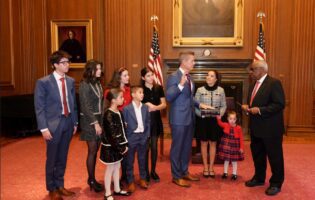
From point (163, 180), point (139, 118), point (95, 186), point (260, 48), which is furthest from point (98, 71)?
point (260, 48)

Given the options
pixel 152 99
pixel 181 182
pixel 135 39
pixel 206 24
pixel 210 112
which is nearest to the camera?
pixel 181 182

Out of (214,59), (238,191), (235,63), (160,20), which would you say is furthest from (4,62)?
(238,191)

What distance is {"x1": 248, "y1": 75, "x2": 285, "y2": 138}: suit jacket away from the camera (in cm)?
430

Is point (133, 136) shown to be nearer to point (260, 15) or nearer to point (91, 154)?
point (91, 154)

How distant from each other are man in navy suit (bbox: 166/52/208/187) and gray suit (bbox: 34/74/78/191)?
1.30 meters

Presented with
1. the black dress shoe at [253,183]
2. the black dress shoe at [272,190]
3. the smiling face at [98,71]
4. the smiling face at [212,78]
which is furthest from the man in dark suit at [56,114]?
the black dress shoe at [272,190]

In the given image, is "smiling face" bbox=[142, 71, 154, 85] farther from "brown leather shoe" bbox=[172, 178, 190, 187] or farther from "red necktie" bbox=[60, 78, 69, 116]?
"brown leather shoe" bbox=[172, 178, 190, 187]

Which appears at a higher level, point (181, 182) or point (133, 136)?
point (133, 136)

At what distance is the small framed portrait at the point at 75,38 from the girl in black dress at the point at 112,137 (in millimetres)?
5415

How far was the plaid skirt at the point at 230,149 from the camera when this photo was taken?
5.00 metres

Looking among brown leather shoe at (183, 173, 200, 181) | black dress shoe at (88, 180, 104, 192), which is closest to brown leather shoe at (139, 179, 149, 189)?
black dress shoe at (88, 180, 104, 192)

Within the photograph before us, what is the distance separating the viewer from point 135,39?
29.1 feet

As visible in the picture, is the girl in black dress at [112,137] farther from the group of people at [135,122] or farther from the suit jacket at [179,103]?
the suit jacket at [179,103]

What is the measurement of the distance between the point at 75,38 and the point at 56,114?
5.65 meters
